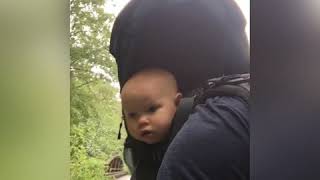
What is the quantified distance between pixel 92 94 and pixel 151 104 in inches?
15.1

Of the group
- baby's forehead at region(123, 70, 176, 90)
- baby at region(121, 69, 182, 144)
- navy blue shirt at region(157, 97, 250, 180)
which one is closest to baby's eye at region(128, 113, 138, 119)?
baby at region(121, 69, 182, 144)

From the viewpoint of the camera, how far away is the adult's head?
187 cm

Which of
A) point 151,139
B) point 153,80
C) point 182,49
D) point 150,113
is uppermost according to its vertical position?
point 182,49

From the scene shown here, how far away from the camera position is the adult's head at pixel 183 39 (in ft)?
6.14

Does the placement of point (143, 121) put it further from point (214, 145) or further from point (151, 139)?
point (214, 145)

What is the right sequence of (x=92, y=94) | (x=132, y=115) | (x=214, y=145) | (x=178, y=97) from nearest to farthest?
(x=214, y=145), (x=178, y=97), (x=132, y=115), (x=92, y=94)

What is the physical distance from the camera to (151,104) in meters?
1.98

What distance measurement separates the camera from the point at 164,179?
1926 millimetres

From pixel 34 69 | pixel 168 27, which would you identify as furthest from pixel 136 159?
pixel 34 69

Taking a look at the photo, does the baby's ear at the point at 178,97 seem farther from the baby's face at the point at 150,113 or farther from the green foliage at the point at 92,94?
the green foliage at the point at 92,94

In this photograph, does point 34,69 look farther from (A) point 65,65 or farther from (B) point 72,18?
(B) point 72,18

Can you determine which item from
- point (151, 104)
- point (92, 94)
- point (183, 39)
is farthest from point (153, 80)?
point (92, 94)

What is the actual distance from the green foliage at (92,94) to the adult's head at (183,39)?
0.09 meters

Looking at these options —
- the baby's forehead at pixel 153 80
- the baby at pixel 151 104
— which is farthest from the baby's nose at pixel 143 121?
the baby's forehead at pixel 153 80
